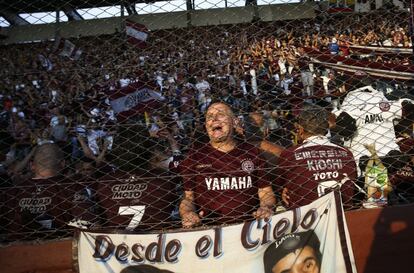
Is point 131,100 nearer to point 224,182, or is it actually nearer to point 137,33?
point 137,33

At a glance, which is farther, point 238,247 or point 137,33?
point 137,33

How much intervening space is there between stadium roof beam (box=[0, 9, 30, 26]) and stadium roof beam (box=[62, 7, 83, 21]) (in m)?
0.27

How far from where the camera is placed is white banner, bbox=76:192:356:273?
2.55 metres

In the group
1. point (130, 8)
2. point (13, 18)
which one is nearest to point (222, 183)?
point (130, 8)

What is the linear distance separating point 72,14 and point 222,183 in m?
1.64

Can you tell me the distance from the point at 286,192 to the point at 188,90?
175cm

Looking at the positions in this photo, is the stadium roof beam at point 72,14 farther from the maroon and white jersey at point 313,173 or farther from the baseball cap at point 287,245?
the baseball cap at point 287,245

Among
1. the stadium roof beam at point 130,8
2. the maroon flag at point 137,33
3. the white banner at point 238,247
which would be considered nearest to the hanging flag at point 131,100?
the maroon flag at point 137,33

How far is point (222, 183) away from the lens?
273cm

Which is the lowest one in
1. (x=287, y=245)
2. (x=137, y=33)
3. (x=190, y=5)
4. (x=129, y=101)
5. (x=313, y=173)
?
(x=287, y=245)

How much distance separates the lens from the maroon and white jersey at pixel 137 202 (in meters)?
2.73

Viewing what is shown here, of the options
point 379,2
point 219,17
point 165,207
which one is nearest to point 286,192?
point 165,207

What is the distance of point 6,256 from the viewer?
2.64 m

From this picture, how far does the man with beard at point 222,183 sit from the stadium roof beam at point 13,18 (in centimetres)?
144
